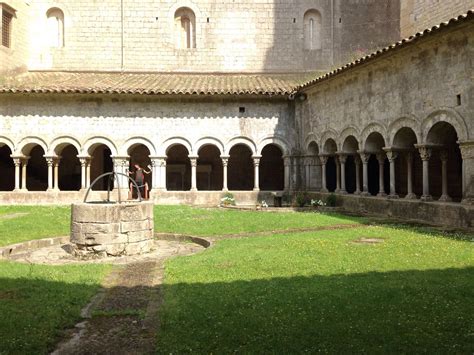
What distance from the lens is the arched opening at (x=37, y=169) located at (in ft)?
78.0

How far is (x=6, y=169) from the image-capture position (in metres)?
23.4

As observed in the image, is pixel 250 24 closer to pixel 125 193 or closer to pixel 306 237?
pixel 125 193

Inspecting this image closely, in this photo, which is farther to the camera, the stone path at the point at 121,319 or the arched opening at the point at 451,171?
the arched opening at the point at 451,171

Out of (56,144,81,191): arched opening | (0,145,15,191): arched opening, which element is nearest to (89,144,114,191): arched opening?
(56,144,81,191): arched opening

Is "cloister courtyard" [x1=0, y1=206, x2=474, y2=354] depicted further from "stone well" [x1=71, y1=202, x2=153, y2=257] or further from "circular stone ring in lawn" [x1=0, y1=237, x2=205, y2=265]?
"stone well" [x1=71, y1=202, x2=153, y2=257]

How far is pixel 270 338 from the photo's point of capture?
4328mm

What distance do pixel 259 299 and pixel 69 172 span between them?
69.2 feet

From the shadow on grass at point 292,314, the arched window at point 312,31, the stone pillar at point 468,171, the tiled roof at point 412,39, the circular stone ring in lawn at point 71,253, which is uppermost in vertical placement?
the arched window at point 312,31

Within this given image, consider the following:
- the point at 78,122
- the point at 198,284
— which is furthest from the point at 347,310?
the point at 78,122

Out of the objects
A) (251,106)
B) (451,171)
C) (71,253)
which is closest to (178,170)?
(251,106)

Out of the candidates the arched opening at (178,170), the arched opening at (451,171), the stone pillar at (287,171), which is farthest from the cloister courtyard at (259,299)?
the arched opening at (178,170)

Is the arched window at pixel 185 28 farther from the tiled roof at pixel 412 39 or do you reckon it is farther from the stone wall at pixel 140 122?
the tiled roof at pixel 412 39

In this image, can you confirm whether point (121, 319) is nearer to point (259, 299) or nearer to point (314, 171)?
point (259, 299)

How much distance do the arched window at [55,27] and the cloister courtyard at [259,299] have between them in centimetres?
1678
